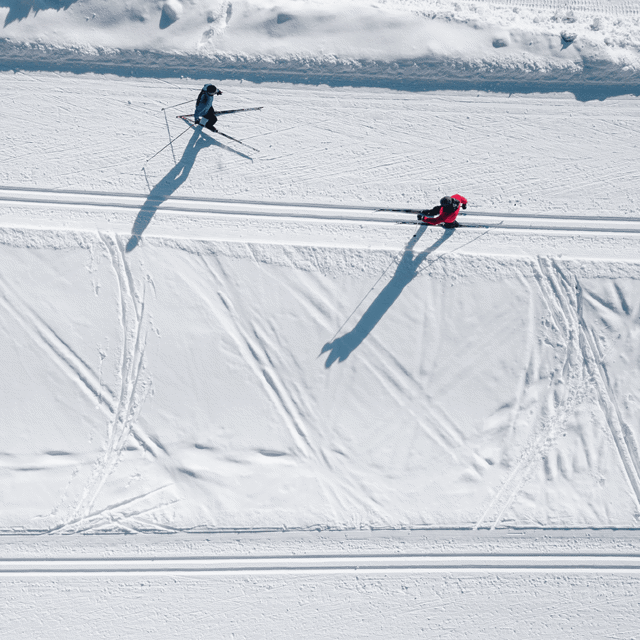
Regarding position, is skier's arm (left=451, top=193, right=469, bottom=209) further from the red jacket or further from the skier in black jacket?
the skier in black jacket

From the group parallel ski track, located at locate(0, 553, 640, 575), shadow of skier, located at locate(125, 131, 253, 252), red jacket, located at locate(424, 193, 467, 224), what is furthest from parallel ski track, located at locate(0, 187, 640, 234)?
parallel ski track, located at locate(0, 553, 640, 575)

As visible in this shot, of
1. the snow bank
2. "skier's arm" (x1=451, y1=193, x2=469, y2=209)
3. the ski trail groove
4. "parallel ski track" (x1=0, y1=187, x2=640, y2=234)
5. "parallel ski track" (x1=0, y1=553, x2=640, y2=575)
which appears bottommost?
"parallel ski track" (x1=0, y1=553, x2=640, y2=575)

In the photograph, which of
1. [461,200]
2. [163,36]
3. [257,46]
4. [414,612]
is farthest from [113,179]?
[414,612]

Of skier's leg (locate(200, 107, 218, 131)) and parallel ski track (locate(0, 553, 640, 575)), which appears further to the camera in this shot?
parallel ski track (locate(0, 553, 640, 575))

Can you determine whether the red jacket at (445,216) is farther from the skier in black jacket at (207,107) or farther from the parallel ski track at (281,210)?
the skier in black jacket at (207,107)

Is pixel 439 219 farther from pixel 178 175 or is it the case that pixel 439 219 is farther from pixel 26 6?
pixel 26 6

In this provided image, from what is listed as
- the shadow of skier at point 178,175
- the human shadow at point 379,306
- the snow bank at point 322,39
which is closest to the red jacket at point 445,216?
the human shadow at point 379,306
